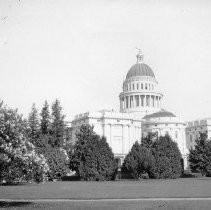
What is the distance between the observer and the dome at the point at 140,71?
478ft

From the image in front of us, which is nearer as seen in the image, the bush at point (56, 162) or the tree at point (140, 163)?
the bush at point (56, 162)

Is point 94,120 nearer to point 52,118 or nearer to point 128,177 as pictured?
point 52,118

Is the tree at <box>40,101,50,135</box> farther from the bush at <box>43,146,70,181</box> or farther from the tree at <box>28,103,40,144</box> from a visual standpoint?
the bush at <box>43,146,70,181</box>

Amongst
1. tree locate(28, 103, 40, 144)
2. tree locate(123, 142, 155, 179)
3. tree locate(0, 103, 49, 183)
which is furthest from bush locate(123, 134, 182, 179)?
tree locate(0, 103, 49, 183)

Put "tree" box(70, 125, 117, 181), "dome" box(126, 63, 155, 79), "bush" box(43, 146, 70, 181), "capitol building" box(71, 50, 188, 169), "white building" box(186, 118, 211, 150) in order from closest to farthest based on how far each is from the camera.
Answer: "bush" box(43, 146, 70, 181) < "tree" box(70, 125, 117, 181) < "capitol building" box(71, 50, 188, 169) < "white building" box(186, 118, 211, 150) < "dome" box(126, 63, 155, 79)

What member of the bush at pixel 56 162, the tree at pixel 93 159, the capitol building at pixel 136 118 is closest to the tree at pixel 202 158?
the tree at pixel 93 159

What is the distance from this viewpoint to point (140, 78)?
144500mm

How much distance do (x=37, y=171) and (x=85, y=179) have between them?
35652 millimetres

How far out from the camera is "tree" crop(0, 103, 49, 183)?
85.0 ft

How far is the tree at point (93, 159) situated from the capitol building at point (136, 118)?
4047cm

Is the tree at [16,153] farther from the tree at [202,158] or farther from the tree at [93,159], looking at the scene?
the tree at [202,158]

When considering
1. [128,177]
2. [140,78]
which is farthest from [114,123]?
[128,177]

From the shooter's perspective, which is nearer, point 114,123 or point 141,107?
point 114,123

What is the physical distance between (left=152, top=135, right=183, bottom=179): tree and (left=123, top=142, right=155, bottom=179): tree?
3.71 ft
